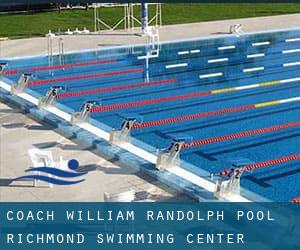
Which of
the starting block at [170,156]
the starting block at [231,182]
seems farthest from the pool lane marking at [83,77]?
the starting block at [231,182]

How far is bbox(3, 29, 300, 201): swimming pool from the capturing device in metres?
9.56

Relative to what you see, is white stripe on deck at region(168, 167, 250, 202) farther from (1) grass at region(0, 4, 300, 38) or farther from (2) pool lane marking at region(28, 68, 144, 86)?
(1) grass at region(0, 4, 300, 38)

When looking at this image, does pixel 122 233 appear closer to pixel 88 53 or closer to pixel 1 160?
pixel 1 160

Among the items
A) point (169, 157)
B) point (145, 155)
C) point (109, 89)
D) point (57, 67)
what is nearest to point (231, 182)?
point (169, 157)

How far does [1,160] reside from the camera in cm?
923

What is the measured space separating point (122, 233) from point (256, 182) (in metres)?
2.70

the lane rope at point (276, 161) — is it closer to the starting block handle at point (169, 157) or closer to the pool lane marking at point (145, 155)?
the pool lane marking at point (145, 155)

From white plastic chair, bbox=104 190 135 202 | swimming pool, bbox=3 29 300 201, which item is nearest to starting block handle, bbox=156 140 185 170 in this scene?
swimming pool, bbox=3 29 300 201

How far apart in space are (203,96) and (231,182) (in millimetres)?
5948

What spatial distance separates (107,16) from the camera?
25.4 metres

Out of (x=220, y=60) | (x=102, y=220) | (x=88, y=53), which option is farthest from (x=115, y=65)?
(x=102, y=220)

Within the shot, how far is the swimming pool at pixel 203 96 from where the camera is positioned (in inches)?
376

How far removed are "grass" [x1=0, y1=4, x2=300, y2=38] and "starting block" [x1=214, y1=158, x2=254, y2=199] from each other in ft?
48.4

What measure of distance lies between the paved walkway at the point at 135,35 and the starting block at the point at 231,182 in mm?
11559
